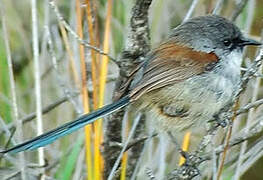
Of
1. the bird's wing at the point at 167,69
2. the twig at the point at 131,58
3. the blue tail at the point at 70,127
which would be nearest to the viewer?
the blue tail at the point at 70,127

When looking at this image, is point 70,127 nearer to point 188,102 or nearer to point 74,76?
point 188,102

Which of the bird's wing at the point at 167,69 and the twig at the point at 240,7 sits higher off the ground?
the twig at the point at 240,7

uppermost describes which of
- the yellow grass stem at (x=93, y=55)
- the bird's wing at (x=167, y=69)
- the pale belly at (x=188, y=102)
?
the yellow grass stem at (x=93, y=55)

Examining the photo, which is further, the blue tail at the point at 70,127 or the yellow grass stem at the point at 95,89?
the yellow grass stem at the point at 95,89

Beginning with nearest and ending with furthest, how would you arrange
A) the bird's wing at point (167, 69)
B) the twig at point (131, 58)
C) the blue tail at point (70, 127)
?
the blue tail at point (70, 127), the twig at point (131, 58), the bird's wing at point (167, 69)

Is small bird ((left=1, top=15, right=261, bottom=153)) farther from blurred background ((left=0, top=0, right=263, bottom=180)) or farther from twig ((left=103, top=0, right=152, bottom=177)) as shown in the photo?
blurred background ((left=0, top=0, right=263, bottom=180))

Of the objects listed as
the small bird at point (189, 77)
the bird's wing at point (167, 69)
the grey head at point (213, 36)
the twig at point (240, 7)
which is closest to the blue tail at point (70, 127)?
the small bird at point (189, 77)

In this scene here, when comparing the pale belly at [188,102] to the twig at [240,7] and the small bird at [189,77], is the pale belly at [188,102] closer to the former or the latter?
the small bird at [189,77]

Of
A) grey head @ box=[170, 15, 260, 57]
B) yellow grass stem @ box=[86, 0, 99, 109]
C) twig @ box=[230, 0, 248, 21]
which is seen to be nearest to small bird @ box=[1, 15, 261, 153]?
grey head @ box=[170, 15, 260, 57]
